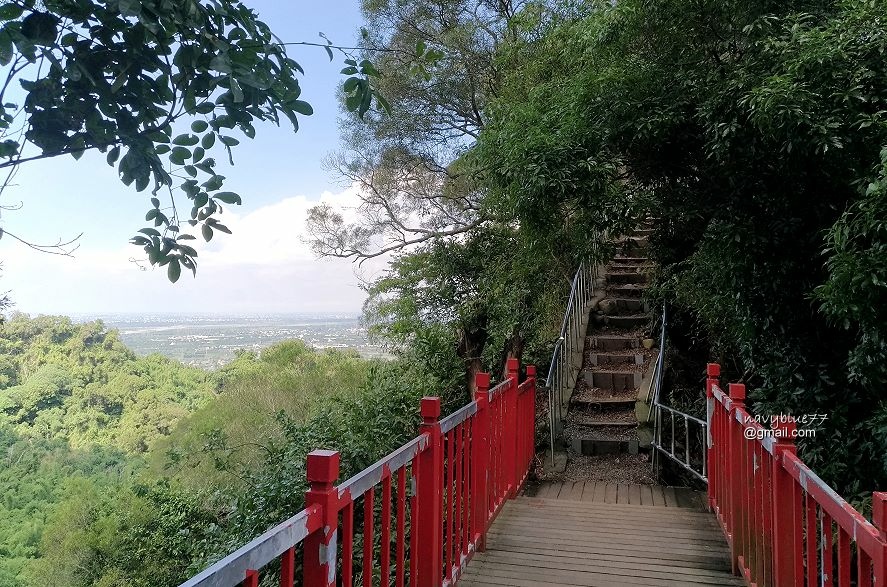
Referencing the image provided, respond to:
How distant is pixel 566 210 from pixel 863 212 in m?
2.76

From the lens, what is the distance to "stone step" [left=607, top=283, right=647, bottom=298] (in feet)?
31.8

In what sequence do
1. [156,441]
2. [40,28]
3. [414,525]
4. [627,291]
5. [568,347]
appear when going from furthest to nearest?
[156,441]
[627,291]
[568,347]
[414,525]
[40,28]

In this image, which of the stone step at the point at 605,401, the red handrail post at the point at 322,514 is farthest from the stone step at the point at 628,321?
the red handrail post at the point at 322,514

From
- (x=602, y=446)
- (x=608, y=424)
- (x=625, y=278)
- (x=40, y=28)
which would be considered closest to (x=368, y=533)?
(x=40, y=28)

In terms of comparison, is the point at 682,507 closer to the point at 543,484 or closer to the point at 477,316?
the point at 543,484

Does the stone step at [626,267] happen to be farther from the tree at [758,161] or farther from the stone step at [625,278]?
the tree at [758,161]

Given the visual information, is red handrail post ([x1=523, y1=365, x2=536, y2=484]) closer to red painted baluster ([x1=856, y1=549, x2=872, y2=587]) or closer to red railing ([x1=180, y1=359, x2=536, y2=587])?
red railing ([x1=180, y1=359, x2=536, y2=587])

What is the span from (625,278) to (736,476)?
7.68 m

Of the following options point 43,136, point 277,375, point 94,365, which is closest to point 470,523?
point 43,136

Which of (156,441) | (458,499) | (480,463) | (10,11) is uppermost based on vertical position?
(10,11)

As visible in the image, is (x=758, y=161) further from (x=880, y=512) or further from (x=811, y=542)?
(x=880, y=512)

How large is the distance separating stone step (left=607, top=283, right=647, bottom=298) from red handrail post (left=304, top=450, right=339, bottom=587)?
8.83 meters

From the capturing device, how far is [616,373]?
292 inches

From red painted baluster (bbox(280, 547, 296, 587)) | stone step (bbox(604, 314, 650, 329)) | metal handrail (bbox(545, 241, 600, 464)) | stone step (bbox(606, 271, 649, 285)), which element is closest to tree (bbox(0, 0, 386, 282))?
red painted baluster (bbox(280, 547, 296, 587))
